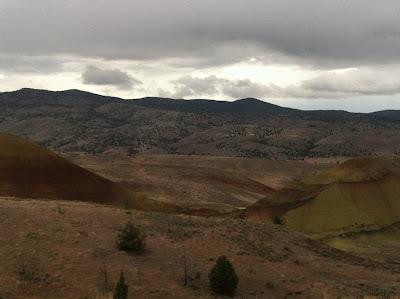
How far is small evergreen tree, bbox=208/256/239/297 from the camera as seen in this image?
27.8 m

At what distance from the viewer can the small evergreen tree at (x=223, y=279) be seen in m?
27.8

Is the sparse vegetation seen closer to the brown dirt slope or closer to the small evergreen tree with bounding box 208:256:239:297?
the small evergreen tree with bounding box 208:256:239:297

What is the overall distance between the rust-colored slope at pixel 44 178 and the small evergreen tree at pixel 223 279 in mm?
38853

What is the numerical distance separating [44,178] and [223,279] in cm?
4357

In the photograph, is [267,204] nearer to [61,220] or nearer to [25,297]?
[61,220]

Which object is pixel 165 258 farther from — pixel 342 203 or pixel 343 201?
pixel 343 201

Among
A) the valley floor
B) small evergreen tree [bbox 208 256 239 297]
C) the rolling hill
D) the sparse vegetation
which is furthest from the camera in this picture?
the rolling hill

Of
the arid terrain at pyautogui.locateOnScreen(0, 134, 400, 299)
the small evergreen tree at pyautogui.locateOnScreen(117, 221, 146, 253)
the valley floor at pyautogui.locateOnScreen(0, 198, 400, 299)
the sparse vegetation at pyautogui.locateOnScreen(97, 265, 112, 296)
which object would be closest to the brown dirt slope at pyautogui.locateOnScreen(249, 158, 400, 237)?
the arid terrain at pyautogui.locateOnScreen(0, 134, 400, 299)

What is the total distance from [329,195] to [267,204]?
26.0ft

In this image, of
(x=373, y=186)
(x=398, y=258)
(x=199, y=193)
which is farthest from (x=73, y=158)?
(x=398, y=258)

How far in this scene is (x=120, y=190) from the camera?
240ft

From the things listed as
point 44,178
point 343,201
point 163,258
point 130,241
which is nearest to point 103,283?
point 130,241

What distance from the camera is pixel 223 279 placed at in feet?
91.1

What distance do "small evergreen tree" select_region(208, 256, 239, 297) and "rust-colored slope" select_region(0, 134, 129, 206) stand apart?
38.9 metres
